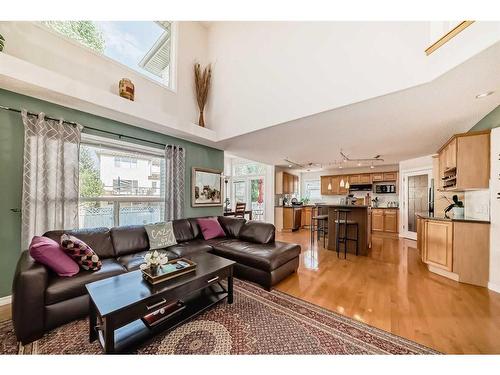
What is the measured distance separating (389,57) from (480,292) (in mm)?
3155

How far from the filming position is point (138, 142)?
3.24m

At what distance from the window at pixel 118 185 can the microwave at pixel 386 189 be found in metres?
7.01

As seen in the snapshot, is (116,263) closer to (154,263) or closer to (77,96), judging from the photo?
(154,263)

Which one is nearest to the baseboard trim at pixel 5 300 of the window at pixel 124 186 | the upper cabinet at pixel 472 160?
the window at pixel 124 186

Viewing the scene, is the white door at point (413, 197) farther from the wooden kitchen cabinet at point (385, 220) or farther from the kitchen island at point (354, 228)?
the kitchen island at point (354, 228)

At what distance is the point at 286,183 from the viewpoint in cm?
752

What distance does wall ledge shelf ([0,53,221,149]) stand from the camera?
1.99m

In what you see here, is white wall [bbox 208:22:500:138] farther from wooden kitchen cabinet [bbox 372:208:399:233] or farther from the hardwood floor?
wooden kitchen cabinet [bbox 372:208:399:233]

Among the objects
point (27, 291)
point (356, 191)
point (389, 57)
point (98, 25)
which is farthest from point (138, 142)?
point (356, 191)

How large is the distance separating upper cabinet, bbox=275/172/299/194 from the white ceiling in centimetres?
230

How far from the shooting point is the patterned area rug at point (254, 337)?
1447mm

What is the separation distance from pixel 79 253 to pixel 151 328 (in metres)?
1.11

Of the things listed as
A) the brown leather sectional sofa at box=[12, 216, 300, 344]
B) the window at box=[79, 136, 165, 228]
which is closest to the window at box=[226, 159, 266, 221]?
the brown leather sectional sofa at box=[12, 216, 300, 344]
